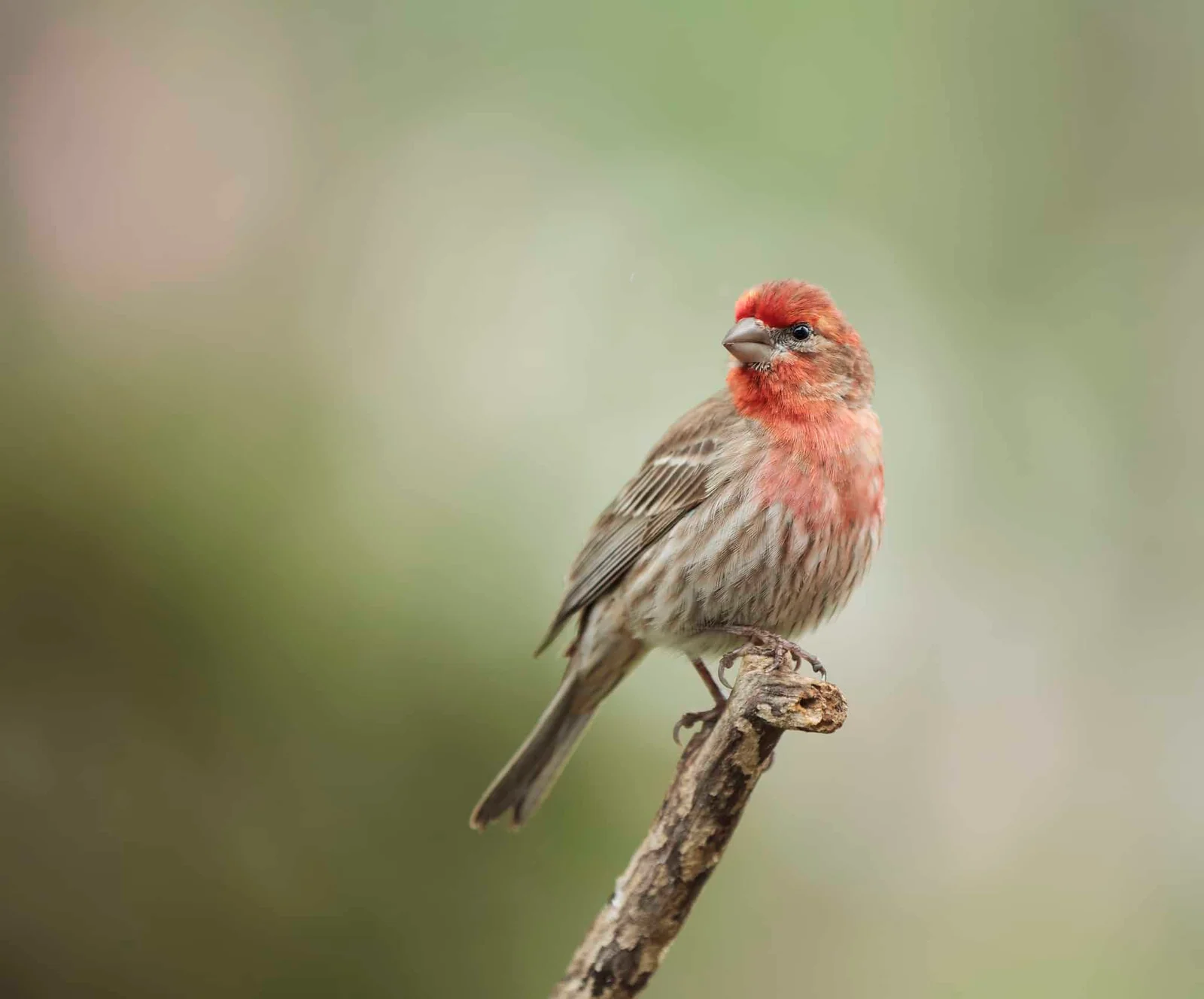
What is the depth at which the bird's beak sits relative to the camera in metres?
3.95

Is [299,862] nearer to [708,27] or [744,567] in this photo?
[744,567]

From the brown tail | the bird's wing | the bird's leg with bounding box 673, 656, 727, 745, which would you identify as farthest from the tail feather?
the bird's leg with bounding box 673, 656, 727, 745

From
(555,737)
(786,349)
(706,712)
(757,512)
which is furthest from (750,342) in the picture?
(555,737)

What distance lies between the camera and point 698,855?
329 cm

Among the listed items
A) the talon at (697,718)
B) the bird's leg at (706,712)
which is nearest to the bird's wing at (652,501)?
the bird's leg at (706,712)

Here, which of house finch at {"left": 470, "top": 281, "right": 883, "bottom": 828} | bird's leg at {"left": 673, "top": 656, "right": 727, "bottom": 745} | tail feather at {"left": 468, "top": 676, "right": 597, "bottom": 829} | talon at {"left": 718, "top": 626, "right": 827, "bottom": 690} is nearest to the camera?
talon at {"left": 718, "top": 626, "right": 827, "bottom": 690}

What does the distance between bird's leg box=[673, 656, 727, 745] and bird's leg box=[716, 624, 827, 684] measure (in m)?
0.10

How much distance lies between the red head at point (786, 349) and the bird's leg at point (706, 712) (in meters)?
0.95

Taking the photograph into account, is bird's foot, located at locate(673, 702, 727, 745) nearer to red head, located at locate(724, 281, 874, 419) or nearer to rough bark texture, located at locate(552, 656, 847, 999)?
rough bark texture, located at locate(552, 656, 847, 999)

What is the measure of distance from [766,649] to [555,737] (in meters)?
1.01

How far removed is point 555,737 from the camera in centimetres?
439

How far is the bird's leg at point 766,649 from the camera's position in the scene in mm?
3619

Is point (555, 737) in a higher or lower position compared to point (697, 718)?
lower

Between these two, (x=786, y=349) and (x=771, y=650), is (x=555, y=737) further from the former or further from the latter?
(x=786, y=349)
